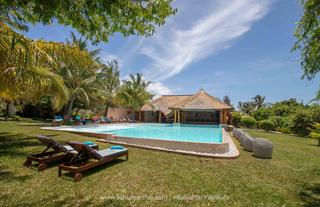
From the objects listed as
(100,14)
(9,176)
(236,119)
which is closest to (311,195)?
(100,14)

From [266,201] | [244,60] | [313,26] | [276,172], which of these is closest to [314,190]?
[276,172]

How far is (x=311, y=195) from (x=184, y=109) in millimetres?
19993

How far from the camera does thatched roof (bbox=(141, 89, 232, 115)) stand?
2344 cm

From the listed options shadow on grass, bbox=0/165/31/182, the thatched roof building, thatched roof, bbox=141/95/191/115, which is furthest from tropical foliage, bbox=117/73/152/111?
shadow on grass, bbox=0/165/31/182

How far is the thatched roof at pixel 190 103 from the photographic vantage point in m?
23.4

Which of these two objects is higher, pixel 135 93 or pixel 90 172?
pixel 135 93

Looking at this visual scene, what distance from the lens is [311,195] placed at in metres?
4.11

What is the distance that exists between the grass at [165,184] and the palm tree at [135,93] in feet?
62.4

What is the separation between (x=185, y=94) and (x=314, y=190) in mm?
27359

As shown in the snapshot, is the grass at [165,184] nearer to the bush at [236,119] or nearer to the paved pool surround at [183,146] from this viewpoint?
the paved pool surround at [183,146]

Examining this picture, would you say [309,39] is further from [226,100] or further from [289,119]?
[226,100]

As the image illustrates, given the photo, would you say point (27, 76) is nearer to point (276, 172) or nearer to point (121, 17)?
point (121, 17)

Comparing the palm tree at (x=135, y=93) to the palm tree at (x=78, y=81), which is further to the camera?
the palm tree at (x=135, y=93)

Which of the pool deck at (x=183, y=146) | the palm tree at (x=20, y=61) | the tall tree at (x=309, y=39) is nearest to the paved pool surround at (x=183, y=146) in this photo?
the pool deck at (x=183, y=146)
